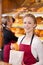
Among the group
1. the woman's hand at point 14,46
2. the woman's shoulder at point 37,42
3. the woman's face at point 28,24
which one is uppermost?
the woman's face at point 28,24

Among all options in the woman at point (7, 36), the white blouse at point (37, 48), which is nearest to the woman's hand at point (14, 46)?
the woman at point (7, 36)

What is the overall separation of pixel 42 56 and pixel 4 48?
45cm

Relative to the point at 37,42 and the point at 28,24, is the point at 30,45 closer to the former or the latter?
the point at 37,42

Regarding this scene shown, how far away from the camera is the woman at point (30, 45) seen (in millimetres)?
1765

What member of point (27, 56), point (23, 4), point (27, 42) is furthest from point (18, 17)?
point (27, 56)

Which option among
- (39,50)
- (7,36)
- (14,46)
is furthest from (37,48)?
(7,36)

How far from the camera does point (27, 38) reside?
183cm

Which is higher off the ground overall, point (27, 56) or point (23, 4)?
point (23, 4)

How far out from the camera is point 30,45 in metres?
1.80

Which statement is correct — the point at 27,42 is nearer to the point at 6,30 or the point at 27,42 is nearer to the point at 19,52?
the point at 19,52

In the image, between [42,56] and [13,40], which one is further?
[13,40]

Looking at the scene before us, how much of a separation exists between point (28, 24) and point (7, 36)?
0.92 ft

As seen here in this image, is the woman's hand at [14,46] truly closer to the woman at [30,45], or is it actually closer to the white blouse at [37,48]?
the woman at [30,45]

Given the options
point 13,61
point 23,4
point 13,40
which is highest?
point 23,4
